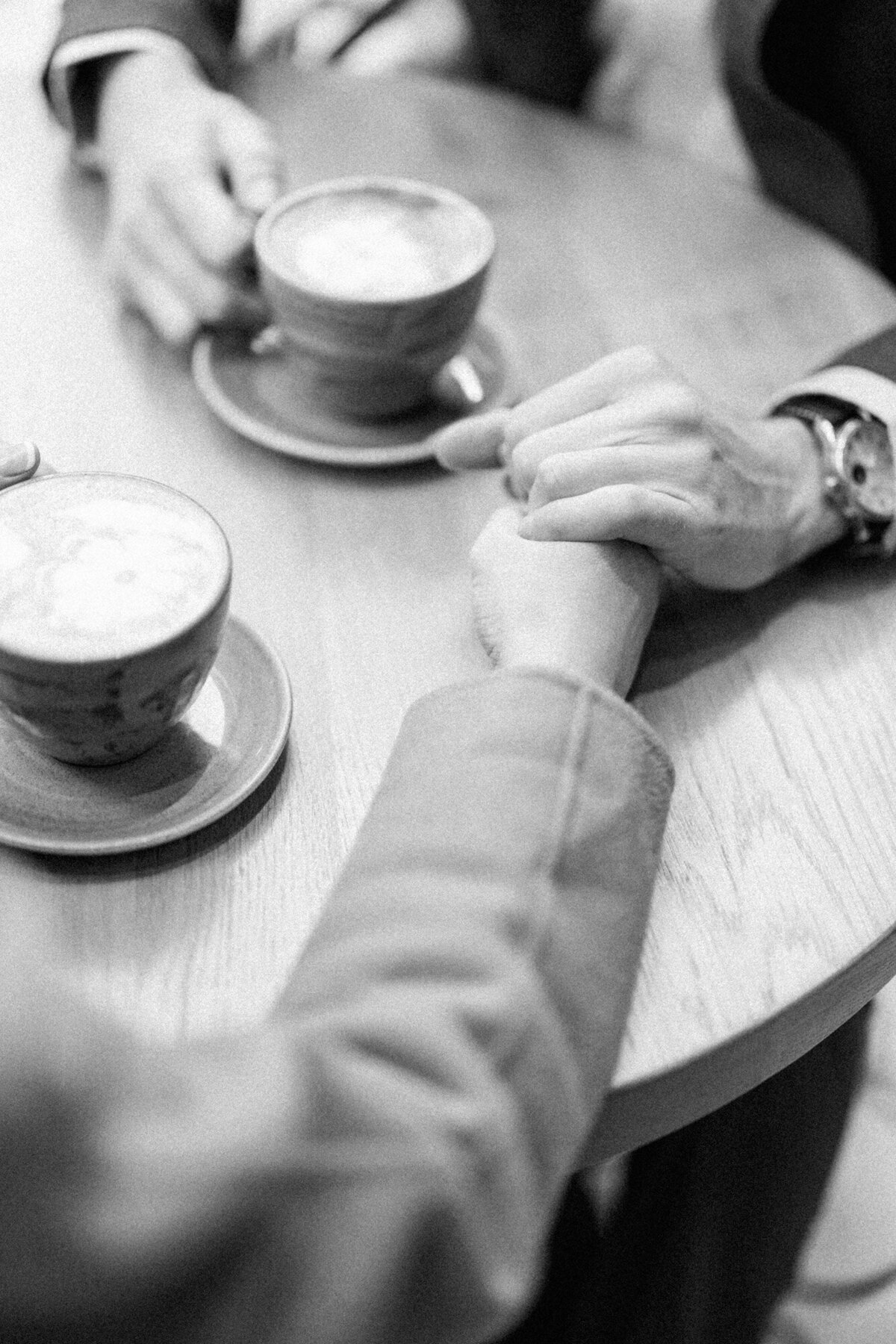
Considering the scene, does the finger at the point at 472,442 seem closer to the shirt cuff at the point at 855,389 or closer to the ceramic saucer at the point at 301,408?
the ceramic saucer at the point at 301,408

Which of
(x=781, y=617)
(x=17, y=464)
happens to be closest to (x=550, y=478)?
(x=781, y=617)

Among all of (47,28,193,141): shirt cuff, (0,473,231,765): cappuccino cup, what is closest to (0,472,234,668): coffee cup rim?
(0,473,231,765): cappuccino cup

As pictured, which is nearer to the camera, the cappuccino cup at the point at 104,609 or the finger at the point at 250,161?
the cappuccino cup at the point at 104,609

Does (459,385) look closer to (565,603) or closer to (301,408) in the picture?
(301,408)

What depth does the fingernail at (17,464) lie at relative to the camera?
28.0 inches

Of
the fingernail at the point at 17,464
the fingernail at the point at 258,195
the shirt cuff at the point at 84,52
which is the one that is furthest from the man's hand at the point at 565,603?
the shirt cuff at the point at 84,52

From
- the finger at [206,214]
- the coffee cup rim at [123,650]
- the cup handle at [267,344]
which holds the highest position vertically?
the coffee cup rim at [123,650]

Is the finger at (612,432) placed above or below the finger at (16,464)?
above

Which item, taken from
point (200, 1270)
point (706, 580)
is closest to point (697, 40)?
point (706, 580)

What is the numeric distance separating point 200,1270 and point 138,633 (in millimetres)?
249

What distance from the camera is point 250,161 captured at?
37.5 inches

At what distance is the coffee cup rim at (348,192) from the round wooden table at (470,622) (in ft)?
0.33

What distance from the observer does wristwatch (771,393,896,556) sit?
79 centimetres

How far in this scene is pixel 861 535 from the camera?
786mm
